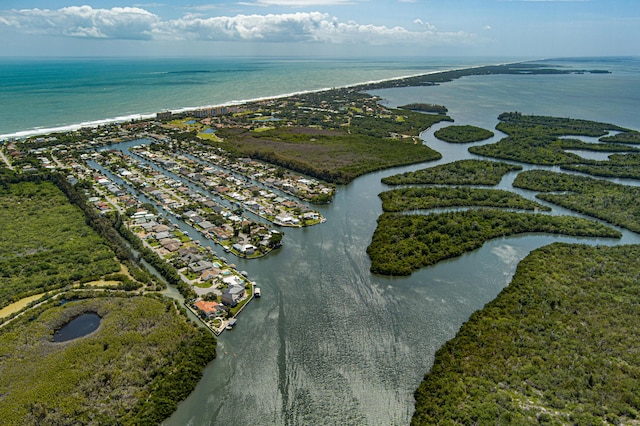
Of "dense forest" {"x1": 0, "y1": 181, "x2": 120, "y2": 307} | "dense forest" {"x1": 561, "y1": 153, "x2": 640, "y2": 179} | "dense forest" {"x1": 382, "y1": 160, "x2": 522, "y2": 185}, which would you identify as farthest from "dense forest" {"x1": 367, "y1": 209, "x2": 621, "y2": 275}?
"dense forest" {"x1": 0, "y1": 181, "x2": 120, "y2": 307}

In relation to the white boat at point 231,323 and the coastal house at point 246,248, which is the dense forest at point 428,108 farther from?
the white boat at point 231,323

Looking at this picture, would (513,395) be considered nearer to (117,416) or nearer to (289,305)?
(289,305)

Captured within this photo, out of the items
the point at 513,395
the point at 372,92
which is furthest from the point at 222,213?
the point at 372,92

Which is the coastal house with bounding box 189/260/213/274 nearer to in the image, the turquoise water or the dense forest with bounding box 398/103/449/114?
the turquoise water

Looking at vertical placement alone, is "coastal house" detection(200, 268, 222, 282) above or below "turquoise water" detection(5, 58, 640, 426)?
above

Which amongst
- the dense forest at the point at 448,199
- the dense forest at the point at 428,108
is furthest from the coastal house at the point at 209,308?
the dense forest at the point at 428,108

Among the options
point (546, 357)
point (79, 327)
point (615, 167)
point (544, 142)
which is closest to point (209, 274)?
point (79, 327)
